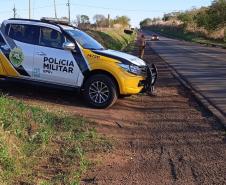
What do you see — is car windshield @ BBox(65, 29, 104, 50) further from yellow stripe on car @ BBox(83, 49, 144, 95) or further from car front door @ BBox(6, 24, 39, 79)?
car front door @ BBox(6, 24, 39, 79)

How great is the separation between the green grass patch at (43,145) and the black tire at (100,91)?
1547 millimetres

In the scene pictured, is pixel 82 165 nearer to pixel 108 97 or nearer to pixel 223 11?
pixel 108 97

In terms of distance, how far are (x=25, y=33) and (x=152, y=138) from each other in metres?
4.23

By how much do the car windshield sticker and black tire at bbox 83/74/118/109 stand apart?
1.55 m

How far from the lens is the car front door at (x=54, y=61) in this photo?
406 inches

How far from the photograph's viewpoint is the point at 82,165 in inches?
252

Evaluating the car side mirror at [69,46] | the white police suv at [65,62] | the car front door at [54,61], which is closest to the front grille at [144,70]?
the white police suv at [65,62]

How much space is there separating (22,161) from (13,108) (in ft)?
6.26

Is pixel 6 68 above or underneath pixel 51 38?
underneath

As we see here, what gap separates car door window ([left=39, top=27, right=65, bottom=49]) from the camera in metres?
10.4

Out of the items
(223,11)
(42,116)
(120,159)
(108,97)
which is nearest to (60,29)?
(108,97)

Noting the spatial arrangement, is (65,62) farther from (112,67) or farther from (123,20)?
(123,20)

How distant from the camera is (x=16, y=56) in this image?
1053 cm

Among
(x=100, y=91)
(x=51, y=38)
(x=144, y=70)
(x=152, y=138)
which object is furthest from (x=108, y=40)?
(x=152, y=138)
